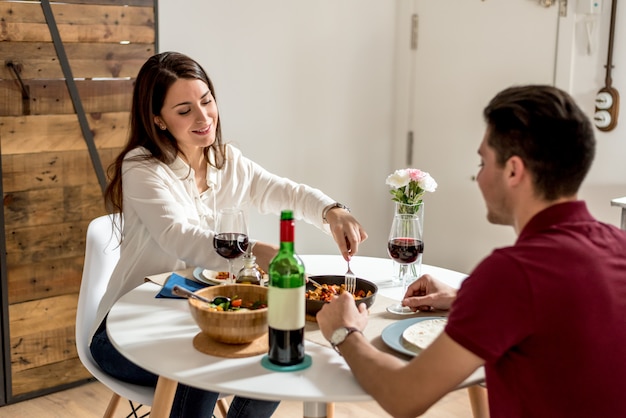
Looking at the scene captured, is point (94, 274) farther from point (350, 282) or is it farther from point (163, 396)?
point (350, 282)

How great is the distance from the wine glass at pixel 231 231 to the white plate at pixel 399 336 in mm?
408

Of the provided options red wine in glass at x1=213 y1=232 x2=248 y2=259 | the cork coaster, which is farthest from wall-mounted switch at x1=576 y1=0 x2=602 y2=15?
the cork coaster

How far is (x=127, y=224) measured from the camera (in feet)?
7.22

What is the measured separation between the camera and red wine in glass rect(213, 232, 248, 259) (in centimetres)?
179

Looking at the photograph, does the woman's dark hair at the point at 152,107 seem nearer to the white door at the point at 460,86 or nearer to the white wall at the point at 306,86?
the white wall at the point at 306,86

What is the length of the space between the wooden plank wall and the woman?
2.13ft

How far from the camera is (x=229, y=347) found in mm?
1530

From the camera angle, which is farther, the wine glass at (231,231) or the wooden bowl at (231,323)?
the wine glass at (231,231)

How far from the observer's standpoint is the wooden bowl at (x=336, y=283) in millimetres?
1669

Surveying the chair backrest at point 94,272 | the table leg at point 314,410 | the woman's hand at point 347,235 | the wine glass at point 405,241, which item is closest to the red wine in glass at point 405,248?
the wine glass at point 405,241

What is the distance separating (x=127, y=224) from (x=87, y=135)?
961 mm

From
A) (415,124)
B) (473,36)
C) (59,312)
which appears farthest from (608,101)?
(59,312)

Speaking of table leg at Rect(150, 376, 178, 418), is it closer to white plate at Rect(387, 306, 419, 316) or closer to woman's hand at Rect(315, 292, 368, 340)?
woman's hand at Rect(315, 292, 368, 340)

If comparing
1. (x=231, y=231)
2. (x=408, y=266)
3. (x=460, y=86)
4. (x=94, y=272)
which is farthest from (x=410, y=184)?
(x=460, y=86)
